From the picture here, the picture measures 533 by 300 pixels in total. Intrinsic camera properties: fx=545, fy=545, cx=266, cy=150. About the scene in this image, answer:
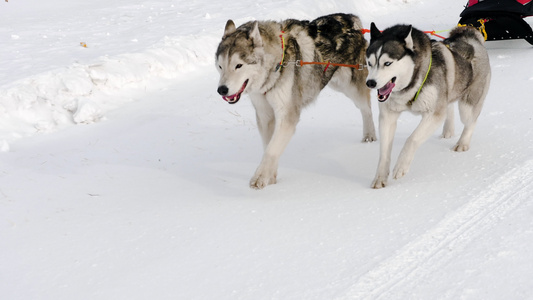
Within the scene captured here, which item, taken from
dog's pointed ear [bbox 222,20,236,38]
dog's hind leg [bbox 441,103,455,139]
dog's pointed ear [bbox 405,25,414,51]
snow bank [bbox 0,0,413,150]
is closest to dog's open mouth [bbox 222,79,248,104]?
dog's pointed ear [bbox 222,20,236,38]

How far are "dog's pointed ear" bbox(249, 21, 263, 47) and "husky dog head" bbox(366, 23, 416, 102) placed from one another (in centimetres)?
86

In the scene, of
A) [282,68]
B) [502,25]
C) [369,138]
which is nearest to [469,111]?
[369,138]

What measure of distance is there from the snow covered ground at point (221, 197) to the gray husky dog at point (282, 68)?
0.45 m

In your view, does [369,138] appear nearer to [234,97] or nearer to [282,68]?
[282,68]

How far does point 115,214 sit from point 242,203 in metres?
0.97

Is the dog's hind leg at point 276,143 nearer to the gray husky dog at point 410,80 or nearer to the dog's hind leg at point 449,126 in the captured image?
the gray husky dog at point 410,80

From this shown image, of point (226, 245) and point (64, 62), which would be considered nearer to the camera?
point (226, 245)

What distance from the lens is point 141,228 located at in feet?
12.7

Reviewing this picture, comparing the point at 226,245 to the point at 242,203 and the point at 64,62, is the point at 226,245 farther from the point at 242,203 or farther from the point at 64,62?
the point at 64,62

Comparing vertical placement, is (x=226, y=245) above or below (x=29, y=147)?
above

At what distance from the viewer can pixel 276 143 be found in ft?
14.4

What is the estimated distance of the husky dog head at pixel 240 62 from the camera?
4.18 m

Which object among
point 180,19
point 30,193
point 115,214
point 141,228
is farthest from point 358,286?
point 180,19

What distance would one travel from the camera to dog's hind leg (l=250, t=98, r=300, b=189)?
4.29 m
